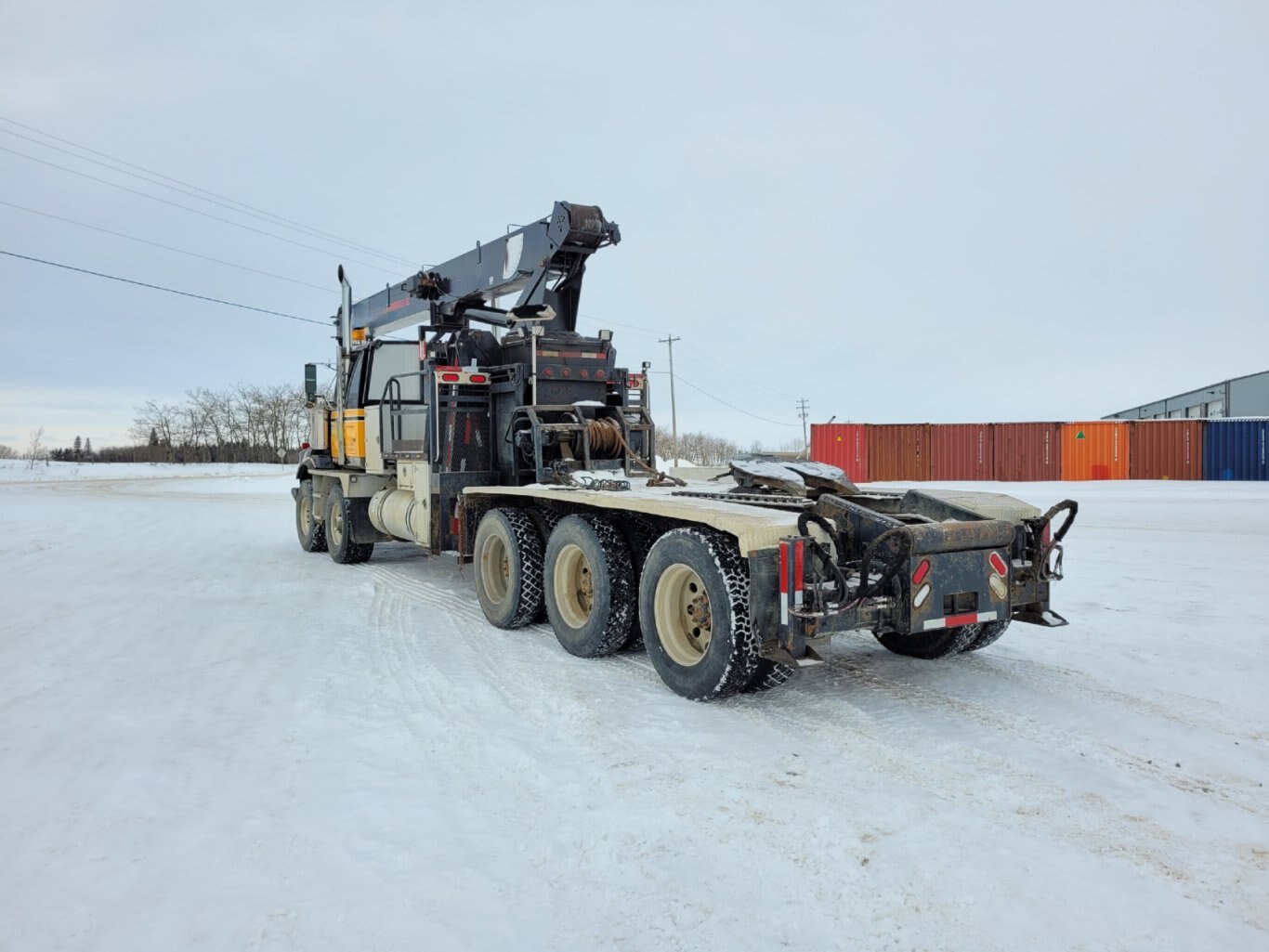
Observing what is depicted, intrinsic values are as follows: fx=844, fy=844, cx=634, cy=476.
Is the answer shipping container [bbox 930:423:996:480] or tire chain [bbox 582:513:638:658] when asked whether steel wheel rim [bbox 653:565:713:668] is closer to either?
tire chain [bbox 582:513:638:658]

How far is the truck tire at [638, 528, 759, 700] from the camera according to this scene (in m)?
4.66

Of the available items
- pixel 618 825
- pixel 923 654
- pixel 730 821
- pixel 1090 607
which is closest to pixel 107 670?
pixel 618 825

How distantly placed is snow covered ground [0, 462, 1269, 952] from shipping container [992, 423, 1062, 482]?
83.5 ft

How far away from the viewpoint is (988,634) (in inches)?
230

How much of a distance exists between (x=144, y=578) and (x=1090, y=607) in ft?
32.7

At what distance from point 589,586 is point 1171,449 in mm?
31388

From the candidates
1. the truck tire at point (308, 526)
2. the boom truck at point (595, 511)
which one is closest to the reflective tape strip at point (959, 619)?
the boom truck at point (595, 511)

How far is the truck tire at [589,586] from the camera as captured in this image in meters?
6.00

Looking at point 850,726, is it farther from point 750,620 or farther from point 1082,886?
point 1082,886

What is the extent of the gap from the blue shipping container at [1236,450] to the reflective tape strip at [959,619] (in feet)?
104

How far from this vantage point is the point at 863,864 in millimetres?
3143

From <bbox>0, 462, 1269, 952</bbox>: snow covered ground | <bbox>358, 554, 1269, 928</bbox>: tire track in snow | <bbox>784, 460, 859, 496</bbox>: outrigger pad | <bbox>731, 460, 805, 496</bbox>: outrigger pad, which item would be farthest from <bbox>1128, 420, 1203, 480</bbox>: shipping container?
<bbox>731, 460, 805, 496</bbox>: outrigger pad

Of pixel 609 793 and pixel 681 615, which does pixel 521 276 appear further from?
pixel 609 793

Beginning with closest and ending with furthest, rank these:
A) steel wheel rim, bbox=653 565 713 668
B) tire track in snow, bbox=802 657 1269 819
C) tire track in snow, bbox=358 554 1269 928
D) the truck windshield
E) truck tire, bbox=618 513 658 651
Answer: tire track in snow, bbox=358 554 1269 928
tire track in snow, bbox=802 657 1269 819
steel wheel rim, bbox=653 565 713 668
truck tire, bbox=618 513 658 651
the truck windshield
